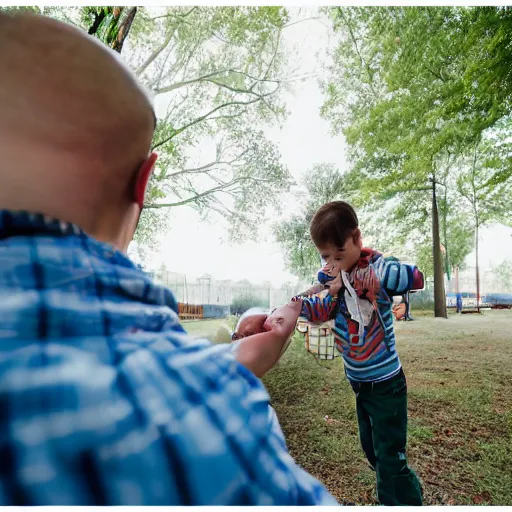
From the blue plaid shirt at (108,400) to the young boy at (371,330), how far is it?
100 cm

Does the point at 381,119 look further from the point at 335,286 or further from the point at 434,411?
the point at 434,411

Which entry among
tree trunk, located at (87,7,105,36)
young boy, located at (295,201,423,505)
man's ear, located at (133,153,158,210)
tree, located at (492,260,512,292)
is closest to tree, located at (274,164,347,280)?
young boy, located at (295,201,423,505)

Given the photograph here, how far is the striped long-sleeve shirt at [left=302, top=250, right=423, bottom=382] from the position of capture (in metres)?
1.17

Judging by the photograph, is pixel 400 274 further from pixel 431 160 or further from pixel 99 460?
pixel 99 460

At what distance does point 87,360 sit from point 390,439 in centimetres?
117

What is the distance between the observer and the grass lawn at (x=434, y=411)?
1.32 m

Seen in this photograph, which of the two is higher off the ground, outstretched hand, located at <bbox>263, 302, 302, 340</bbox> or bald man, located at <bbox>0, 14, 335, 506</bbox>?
bald man, located at <bbox>0, 14, 335, 506</bbox>

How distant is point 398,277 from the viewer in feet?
3.67

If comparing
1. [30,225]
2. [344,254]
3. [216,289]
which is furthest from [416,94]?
[30,225]

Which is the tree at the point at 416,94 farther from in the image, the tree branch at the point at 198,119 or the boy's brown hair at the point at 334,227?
the boy's brown hair at the point at 334,227

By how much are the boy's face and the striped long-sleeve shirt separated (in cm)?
6

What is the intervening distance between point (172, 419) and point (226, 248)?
1.54 meters

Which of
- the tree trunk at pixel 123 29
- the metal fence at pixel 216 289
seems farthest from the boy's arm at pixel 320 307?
the tree trunk at pixel 123 29

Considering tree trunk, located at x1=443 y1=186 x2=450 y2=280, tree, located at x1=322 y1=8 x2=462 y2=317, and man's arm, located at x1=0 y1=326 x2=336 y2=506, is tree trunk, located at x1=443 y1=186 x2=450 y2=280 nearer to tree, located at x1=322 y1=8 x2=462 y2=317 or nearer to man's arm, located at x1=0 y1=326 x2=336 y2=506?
tree, located at x1=322 y1=8 x2=462 y2=317
